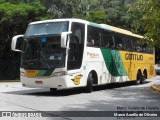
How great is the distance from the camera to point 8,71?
111 ft

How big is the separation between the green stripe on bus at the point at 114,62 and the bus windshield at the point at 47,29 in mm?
3613

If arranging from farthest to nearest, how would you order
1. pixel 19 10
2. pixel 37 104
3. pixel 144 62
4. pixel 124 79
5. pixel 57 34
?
pixel 19 10 < pixel 144 62 < pixel 124 79 < pixel 57 34 < pixel 37 104

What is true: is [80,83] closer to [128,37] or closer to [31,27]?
[31,27]

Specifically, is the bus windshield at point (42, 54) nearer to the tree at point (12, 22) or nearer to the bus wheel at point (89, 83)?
the bus wheel at point (89, 83)

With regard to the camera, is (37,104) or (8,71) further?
(8,71)

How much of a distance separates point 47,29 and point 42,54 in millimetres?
1218

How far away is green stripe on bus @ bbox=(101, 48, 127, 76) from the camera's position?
19475mm

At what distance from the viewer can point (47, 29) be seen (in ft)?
53.6

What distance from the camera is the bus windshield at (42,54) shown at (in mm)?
15594

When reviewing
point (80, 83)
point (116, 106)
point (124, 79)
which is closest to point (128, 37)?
point (124, 79)

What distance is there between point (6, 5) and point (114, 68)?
566 inches

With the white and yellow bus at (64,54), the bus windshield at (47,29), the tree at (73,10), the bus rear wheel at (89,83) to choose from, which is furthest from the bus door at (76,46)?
the tree at (73,10)

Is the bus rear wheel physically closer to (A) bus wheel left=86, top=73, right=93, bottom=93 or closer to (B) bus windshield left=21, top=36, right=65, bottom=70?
(A) bus wheel left=86, top=73, right=93, bottom=93

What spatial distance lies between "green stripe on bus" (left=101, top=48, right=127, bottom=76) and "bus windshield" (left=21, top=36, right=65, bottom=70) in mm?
3877
